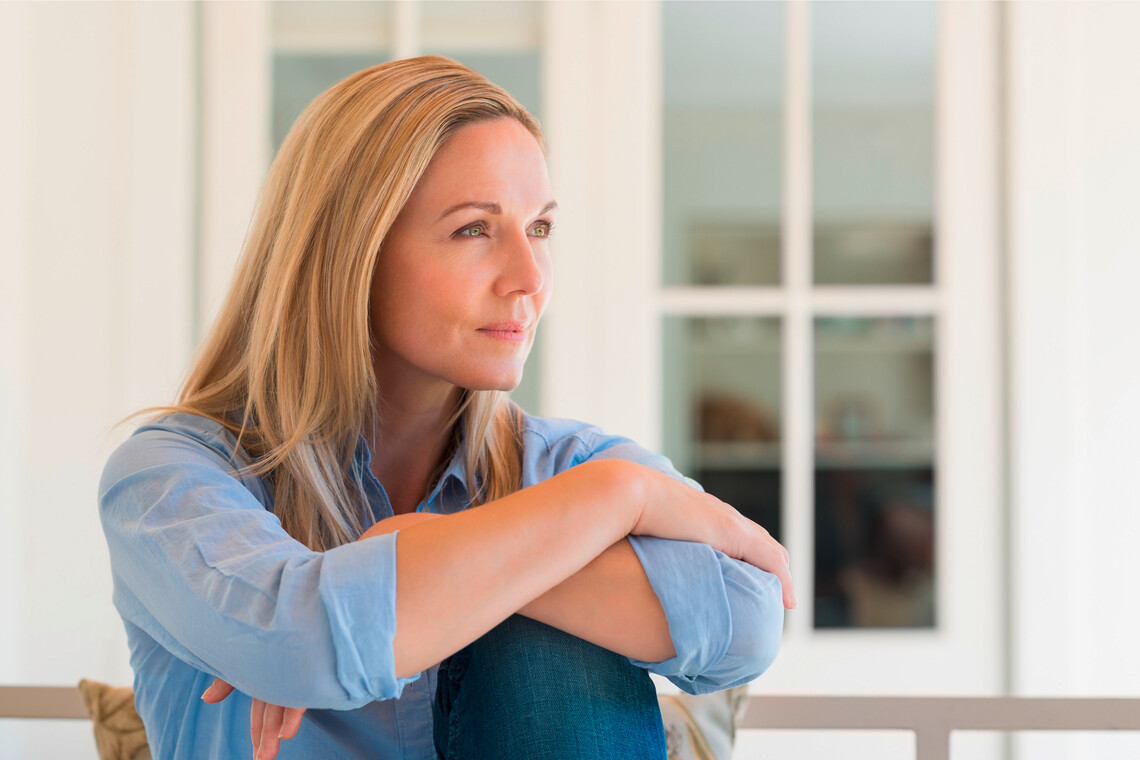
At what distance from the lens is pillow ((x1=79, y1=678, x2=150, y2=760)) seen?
3.61ft

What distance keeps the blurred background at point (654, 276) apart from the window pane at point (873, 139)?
61 mm

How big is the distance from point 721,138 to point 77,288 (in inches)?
69.0

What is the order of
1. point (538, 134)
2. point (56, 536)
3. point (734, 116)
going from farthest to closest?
point (734, 116) < point (56, 536) < point (538, 134)

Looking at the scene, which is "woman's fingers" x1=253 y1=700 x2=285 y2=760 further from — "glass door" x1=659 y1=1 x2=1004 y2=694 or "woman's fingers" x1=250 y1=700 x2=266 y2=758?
"glass door" x1=659 y1=1 x2=1004 y2=694

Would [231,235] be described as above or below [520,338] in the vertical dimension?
above

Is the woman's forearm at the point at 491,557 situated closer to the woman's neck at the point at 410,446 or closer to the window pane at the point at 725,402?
the woman's neck at the point at 410,446

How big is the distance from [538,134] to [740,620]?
0.59 m

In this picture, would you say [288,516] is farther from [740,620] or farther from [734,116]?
[734,116]

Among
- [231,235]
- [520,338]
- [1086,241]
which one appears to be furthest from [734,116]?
[520,338]

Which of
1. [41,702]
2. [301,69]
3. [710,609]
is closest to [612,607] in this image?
[710,609]

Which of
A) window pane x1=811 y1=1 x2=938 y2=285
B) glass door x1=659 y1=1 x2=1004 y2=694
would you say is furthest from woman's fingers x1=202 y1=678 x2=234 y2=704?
window pane x1=811 y1=1 x2=938 y2=285

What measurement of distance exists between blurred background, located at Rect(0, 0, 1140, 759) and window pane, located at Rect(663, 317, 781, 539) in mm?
624

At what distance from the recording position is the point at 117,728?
1.10 m

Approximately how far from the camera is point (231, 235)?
2.08 metres
